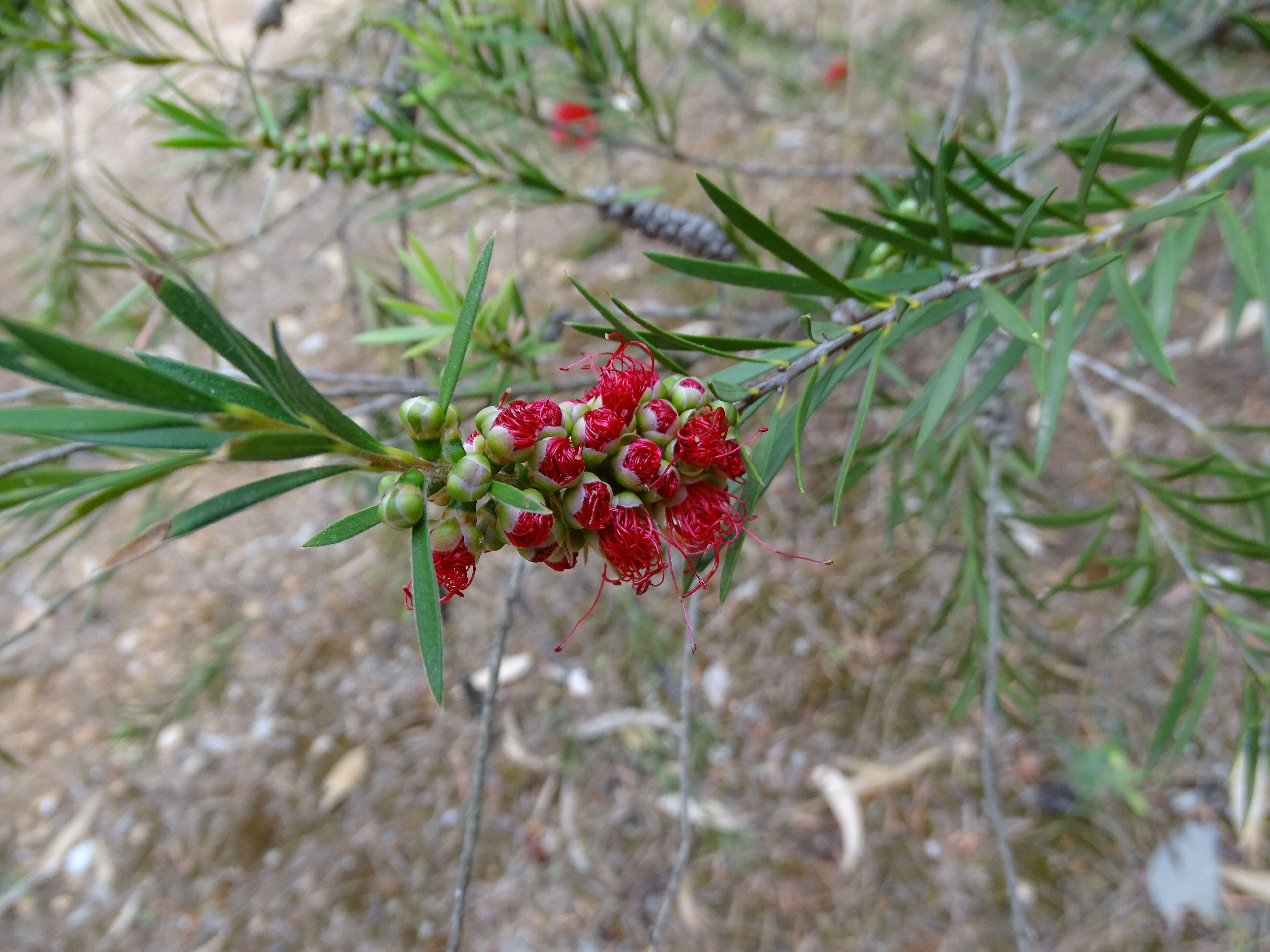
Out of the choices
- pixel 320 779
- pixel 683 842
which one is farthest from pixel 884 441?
pixel 320 779

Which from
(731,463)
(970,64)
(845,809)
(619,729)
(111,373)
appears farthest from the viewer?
(619,729)

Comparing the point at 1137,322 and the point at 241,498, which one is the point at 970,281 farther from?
the point at 241,498

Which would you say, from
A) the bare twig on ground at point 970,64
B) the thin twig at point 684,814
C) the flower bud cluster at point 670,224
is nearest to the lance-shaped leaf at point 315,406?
the thin twig at point 684,814

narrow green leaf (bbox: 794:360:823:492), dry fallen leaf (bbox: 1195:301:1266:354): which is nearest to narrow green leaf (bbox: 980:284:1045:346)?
narrow green leaf (bbox: 794:360:823:492)

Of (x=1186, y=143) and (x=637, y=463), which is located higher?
(x=1186, y=143)

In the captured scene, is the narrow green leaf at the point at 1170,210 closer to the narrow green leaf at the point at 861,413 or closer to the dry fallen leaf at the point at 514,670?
the narrow green leaf at the point at 861,413

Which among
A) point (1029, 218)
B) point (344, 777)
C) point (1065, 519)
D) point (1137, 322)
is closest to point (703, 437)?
point (1029, 218)

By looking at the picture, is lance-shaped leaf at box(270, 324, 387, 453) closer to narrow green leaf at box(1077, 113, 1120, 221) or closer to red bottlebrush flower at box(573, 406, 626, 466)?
red bottlebrush flower at box(573, 406, 626, 466)
